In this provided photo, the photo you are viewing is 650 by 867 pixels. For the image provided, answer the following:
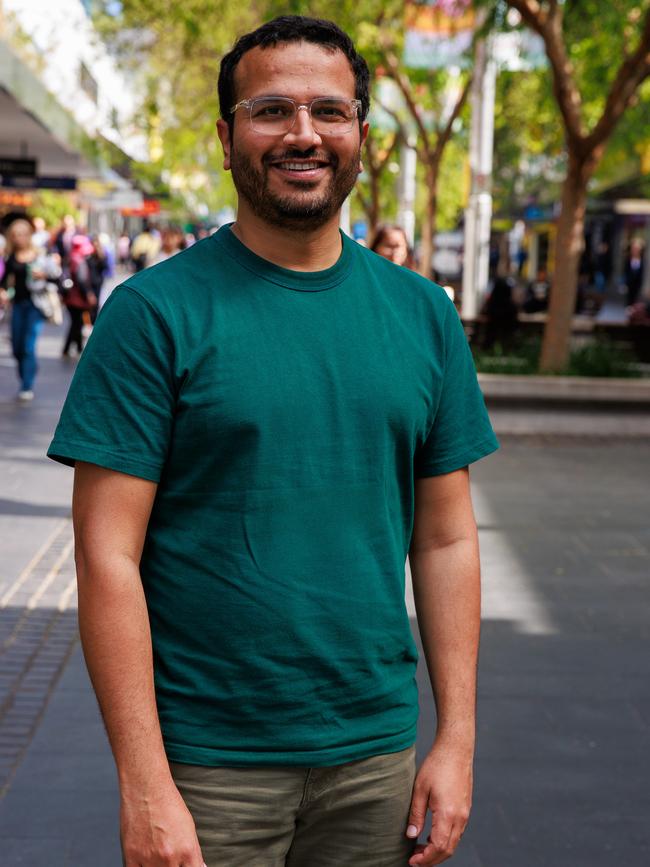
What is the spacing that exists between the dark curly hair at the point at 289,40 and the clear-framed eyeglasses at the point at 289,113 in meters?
0.07

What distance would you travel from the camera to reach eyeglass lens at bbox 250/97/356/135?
6.98 ft

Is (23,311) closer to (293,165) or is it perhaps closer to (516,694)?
(516,694)

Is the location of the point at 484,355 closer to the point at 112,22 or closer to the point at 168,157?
the point at 112,22

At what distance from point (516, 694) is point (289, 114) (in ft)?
12.1

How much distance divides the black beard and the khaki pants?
83 centimetres

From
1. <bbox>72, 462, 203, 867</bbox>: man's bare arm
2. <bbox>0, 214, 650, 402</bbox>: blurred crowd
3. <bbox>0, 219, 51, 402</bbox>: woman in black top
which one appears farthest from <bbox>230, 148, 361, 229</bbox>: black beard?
<bbox>0, 219, 51, 402</bbox>: woman in black top

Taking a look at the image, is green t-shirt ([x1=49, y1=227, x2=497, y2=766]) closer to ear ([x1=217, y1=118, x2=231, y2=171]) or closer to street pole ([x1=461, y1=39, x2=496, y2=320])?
ear ([x1=217, y1=118, x2=231, y2=171])

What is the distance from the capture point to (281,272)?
2.13m

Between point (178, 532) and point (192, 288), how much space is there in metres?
0.36

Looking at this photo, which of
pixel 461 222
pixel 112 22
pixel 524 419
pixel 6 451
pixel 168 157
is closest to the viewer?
pixel 6 451

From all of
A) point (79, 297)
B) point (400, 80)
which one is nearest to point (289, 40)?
point (79, 297)

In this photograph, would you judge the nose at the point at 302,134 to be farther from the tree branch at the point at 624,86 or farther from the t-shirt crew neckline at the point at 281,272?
the tree branch at the point at 624,86

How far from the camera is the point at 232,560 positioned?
6.72 ft

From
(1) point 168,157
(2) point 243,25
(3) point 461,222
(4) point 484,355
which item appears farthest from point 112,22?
(3) point 461,222
